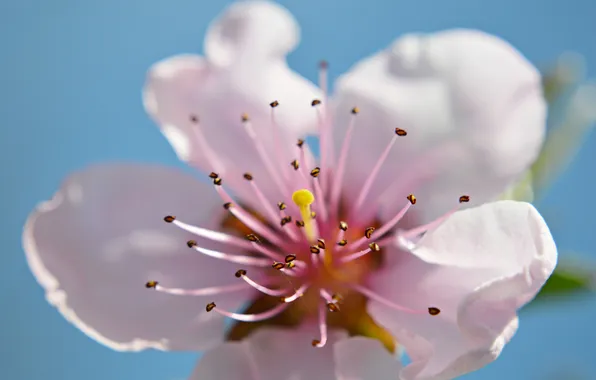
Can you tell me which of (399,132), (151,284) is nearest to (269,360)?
(151,284)

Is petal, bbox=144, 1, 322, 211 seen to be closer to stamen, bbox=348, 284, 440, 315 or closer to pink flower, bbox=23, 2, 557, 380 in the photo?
pink flower, bbox=23, 2, 557, 380

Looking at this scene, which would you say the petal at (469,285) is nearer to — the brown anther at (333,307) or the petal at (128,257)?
the brown anther at (333,307)

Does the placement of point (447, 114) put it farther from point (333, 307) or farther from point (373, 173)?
point (333, 307)

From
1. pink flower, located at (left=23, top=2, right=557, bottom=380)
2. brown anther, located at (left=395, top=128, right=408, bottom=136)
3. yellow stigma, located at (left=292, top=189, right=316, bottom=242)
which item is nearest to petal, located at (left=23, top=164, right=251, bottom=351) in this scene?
pink flower, located at (left=23, top=2, right=557, bottom=380)

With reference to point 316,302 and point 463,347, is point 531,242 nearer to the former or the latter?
point 463,347

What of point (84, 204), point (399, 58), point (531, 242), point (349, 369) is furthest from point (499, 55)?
point (84, 204)

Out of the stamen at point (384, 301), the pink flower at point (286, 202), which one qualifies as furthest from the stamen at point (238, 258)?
the stamen at point (384, 301)

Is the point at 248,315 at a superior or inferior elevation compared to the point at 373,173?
inferior
